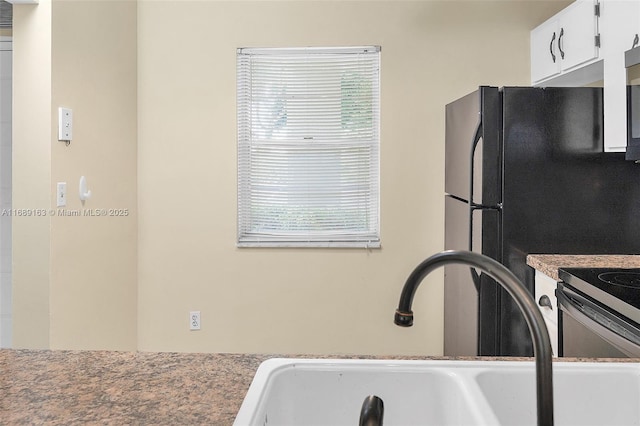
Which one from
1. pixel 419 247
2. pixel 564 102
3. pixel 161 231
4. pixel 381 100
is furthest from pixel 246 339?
pixel 564 102

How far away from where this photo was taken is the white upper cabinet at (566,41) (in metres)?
2.47

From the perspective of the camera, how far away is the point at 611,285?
1.84 metres

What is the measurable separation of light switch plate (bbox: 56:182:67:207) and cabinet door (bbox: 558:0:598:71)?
2.40 m

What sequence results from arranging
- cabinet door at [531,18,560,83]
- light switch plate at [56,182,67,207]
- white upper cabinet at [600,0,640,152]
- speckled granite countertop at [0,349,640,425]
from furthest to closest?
1. cabinet door at [531,18,560,83]
2. light switch plate at [56,182,67,207]
3. white upper cabinet at [600,0,640,152]
4. speckled granite countertop at [0,349,640,425]

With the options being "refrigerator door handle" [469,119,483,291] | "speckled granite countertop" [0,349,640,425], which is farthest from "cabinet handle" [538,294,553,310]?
"speckled granite countertop" [0,349,640,425]

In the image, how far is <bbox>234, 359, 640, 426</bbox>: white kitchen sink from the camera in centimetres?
106

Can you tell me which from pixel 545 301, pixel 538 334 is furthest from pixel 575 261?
pixel 538 334

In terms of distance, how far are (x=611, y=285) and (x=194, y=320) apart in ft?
7.93

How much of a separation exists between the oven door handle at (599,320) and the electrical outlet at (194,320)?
216cm

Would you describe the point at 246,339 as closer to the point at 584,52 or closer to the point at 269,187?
the point at 269,187

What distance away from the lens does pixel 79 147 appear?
275 cm

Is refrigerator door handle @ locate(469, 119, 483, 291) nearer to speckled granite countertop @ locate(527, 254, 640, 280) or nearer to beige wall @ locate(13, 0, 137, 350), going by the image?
speckled granite countertop @ locate(527, 254, 640, 280)

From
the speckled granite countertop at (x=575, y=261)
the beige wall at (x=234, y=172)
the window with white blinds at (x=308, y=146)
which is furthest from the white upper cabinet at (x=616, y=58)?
the window with white blinds at (x=308, y=146)

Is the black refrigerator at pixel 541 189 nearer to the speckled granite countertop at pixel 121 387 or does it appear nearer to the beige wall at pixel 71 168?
the speckled granite countertop at pixel 121 387
